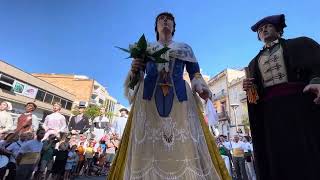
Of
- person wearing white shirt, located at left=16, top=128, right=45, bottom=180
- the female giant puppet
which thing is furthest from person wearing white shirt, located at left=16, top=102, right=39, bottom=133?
the female giant puppet

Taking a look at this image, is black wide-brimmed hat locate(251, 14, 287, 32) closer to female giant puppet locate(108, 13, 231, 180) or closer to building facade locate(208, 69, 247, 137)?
female giant puppet locate(108, 13, 231, 180)

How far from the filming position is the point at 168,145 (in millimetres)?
2750

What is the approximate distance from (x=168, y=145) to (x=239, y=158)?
928cm

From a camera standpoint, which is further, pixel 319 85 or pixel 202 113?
pixel 202 113

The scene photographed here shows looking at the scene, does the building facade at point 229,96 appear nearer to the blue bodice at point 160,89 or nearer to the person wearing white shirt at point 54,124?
the person wearing white shirt at point 54,124

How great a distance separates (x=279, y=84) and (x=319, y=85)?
426mm

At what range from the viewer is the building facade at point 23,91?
1230 inches

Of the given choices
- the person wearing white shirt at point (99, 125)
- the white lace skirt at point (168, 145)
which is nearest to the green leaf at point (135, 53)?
the white lace skirt at point (168, 145)

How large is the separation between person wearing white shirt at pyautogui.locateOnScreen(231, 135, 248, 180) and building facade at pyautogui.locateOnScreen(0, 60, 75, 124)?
850 inches

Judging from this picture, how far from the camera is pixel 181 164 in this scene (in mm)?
2627

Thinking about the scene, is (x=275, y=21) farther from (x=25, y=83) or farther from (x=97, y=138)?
(x=25, y=83)

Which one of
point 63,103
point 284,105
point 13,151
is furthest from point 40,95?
point 284,105

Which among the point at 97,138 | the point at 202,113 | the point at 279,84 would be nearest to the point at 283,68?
the point at 279,84

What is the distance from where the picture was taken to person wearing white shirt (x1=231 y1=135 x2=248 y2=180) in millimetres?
11055
